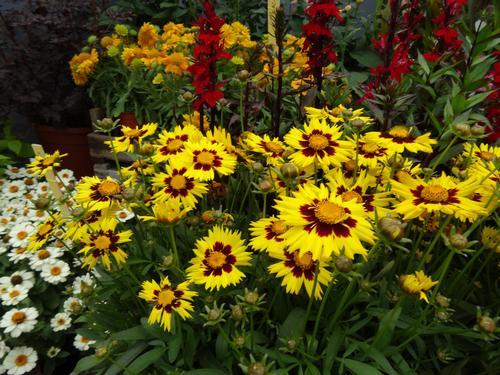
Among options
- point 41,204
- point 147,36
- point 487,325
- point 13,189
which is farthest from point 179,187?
point 147,36

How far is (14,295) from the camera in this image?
4.49ft

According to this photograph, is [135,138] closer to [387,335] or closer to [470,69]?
[387,335]

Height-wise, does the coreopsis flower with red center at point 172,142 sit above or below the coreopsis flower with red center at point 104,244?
above

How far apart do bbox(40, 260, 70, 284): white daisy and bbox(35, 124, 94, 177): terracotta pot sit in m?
1.50

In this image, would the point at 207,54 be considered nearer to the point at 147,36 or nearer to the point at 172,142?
the point at 172,142

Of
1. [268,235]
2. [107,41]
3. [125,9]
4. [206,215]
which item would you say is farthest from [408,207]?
[125,9]

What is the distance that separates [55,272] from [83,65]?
139cm

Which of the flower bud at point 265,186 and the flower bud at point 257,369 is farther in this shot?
the flower bud at point 265,186

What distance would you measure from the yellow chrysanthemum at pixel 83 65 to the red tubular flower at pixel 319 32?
1526 mm

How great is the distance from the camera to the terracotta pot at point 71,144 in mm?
2734

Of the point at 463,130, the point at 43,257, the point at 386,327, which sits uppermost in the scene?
the point at 463,130

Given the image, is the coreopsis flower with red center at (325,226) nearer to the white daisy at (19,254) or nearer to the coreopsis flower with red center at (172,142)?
the coreopsis flower with red center at (172,142)

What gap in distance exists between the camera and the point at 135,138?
112 centimetres

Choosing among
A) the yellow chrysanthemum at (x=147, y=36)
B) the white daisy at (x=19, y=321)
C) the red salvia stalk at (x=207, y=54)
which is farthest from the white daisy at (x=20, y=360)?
the yellow chrysanthemum at (x=147, y=36)
